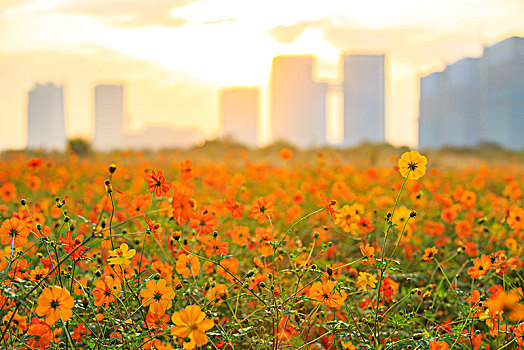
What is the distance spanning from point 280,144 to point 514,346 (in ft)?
32.2

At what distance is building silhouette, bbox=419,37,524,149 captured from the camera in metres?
29.2

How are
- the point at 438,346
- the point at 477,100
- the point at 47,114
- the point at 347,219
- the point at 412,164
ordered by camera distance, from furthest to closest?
1. the point at 47,114
2. the point at 477,100
3. the point at 347,219
4. the point at 412,164
5. the point at 438,346

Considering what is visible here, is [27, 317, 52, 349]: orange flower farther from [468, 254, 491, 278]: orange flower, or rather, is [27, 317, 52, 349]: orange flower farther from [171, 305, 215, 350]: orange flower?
[468, 254, 491, 278]: orange flower

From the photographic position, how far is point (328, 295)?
1.05 metres

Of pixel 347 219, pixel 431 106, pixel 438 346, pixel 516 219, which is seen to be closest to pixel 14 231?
pixel 347 219

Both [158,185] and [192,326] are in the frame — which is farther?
[158,185]

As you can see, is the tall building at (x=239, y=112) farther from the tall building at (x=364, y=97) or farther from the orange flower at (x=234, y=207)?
the orange flower at (x=234, y=207)

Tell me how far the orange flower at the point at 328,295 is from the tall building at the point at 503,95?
30431 mm

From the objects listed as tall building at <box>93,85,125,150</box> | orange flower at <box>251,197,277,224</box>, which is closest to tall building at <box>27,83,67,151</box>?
tall building at <box>93,85,125,150</box>

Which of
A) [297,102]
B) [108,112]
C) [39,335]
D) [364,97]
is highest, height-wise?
[364,97]

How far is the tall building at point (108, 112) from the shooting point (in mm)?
73688

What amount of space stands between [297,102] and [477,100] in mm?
28609

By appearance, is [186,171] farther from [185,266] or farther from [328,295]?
[328,295]

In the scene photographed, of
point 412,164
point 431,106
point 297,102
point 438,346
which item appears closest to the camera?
point 438,346
